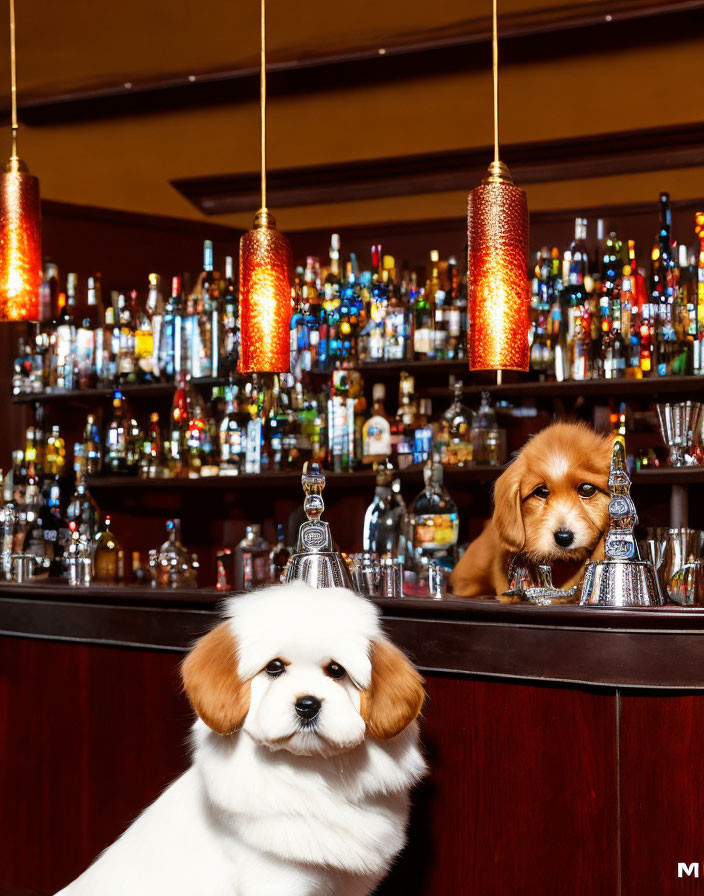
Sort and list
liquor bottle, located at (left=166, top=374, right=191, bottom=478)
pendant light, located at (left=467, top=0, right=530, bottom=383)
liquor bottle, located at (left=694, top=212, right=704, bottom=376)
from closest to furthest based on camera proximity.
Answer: pendant light, located at (left=467, top=0, right=530, bottom=383), liquor bottle, located at (left=694, top=212, right=704, bottom=376), liquor bottle, located at (left=166, top=374, right=191, bottom=478)

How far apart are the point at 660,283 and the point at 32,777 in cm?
254

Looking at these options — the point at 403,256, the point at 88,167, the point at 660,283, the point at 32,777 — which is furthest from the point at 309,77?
the point at 32,777

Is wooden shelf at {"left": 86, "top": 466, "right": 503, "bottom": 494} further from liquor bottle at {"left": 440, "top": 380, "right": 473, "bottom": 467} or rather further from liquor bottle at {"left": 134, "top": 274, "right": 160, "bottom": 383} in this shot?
liquor bottle at {"left": 134, "top": 274, "right": 160, "bottom": 383}

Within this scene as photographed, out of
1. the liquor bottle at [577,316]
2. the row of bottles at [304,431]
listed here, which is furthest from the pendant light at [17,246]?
the liquor bottle at [577,316]

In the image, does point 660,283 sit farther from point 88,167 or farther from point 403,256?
point 88,167

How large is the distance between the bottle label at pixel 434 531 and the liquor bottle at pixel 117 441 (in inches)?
58.3

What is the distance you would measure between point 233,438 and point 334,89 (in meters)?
1.55

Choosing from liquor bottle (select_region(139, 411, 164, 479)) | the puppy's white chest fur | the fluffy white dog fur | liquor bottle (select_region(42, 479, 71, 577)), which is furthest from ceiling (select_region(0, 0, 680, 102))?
the puppy's white chest fur

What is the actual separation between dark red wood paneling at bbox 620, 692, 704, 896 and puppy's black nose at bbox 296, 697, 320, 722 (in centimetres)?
78

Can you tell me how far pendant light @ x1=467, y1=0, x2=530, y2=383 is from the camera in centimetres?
228

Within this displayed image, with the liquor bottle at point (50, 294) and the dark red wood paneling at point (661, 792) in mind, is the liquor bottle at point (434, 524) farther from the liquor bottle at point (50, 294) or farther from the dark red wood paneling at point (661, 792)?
the liquor bottle at point (50, 294)

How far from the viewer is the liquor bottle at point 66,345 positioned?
15.0 ft

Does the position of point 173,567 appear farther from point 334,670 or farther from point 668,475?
point 334,670

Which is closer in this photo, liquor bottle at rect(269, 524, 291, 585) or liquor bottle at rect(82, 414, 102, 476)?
liquor bottle at rect(269, 524, 291, 585)
